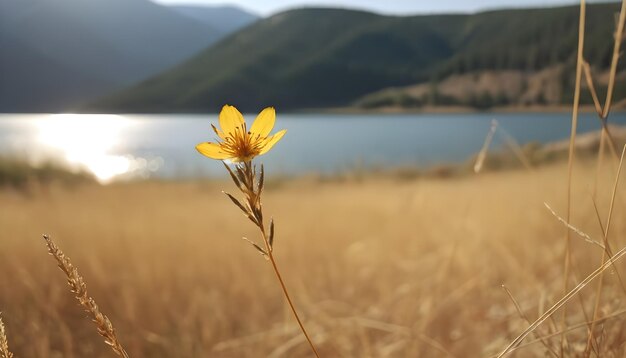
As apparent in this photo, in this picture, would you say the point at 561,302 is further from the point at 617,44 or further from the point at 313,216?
the point at 313,216

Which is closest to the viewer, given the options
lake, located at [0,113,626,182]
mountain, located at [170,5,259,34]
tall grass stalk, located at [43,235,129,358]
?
tall grass stalk, located at [43,235,129,358]

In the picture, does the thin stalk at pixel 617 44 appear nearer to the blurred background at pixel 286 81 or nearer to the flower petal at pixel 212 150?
the flower petal at pixel 212 150

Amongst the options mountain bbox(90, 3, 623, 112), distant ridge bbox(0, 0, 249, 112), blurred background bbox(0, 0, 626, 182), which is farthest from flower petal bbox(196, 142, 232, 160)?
mountain bbox(90, 3, 623, 112)

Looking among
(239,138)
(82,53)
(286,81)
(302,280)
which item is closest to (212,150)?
(239,138)

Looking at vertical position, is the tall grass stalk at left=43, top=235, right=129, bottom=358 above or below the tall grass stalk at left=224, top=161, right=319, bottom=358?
below

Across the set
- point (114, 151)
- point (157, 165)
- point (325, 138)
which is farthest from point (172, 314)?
point (325, 138)

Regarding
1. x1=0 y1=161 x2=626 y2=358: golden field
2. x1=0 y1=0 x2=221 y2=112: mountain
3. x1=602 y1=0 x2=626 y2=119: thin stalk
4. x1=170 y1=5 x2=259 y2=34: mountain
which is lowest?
x1=0 y1=161 x2=626 y2=358: golden field

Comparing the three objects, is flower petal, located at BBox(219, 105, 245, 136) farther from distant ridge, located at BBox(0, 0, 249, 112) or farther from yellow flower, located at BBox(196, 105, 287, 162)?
distant ridge, located at BBox(0, 0, 249, 112)
